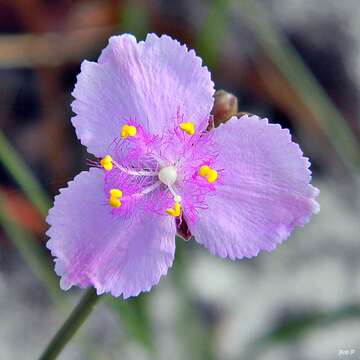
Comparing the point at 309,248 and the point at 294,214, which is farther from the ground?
the point at 294,214

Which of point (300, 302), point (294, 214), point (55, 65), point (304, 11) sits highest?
point (294, 214)

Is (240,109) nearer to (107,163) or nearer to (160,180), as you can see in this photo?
(160,180)

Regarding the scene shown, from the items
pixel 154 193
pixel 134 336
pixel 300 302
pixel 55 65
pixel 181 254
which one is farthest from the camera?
pixel 55 65

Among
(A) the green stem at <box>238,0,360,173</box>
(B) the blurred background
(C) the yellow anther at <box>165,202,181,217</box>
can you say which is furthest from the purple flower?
(A) the green stem at <box>238,0,360,173</box>

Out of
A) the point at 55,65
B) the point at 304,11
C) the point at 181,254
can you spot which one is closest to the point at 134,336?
the point at 181,254

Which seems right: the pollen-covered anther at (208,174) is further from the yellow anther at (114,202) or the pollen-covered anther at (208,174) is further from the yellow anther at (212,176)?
the yellow anther at (114,202)

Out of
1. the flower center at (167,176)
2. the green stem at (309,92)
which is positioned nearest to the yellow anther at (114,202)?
the flower center at (167,176)

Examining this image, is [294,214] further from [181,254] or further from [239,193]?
[181,254]

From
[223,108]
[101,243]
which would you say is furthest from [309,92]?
[101,243]
